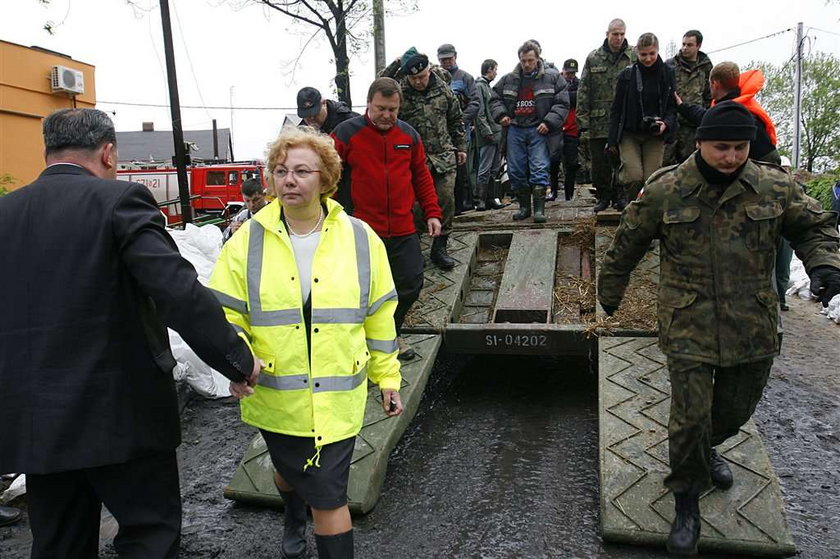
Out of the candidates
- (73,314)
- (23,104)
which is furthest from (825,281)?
(23,104)

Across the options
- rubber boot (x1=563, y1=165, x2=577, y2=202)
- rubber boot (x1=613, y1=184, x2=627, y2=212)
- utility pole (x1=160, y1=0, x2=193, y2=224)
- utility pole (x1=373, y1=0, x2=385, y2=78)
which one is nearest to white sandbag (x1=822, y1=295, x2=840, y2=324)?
rubber boot (x1=613, y1=184, x2=627, y2=212)

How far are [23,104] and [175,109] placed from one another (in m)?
2.86

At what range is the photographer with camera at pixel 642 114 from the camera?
6.40 metres

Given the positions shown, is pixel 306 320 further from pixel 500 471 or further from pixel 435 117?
pixel 435 117

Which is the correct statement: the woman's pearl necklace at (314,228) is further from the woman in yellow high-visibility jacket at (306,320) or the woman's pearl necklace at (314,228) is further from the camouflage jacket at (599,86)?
the camouflage jacket at (599,86)

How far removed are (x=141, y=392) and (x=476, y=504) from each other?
2.28 m

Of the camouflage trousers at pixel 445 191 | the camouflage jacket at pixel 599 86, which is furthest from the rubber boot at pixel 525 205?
the camouflage trousers at pixel 445 191

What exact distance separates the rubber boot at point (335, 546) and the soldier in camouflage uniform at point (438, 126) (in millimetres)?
4089

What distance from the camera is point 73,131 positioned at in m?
2.46

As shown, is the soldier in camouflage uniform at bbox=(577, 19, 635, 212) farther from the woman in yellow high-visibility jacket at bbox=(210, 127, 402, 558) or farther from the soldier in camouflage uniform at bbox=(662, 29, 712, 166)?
the woman in yellow high-visibility jacket at bbox=(210, 127, 402, 558)

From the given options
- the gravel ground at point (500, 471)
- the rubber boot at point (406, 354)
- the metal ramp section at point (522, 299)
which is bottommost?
the gravel ground at point (500, 471)

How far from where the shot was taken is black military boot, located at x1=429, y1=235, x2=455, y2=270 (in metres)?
6.61

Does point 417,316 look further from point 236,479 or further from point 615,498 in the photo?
point 615,498

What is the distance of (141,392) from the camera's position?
244cm
